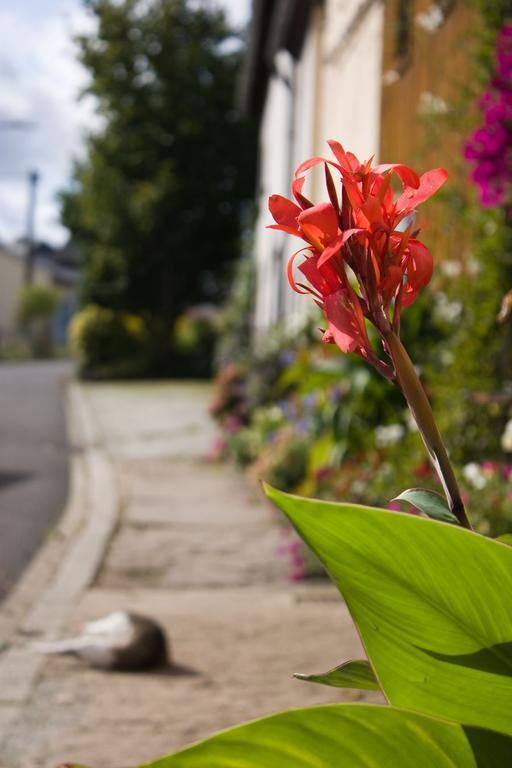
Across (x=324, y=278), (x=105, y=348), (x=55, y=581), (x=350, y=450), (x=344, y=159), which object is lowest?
(x=55, y=581)

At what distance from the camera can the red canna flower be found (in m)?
1.02

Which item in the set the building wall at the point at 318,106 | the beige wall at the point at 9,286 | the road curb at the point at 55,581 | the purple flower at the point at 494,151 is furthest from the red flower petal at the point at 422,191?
the beige wall at the point at 9,286

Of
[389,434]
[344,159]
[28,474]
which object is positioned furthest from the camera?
[28,474]

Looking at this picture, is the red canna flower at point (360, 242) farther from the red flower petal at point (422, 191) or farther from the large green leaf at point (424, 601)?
the large green leaf at point (424, 601)

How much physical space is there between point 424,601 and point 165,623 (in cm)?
395

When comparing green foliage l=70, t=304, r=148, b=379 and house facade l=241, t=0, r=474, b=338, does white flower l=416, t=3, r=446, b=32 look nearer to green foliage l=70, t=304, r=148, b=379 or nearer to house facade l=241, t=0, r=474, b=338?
house facade l=241, t=0, r=474, b=338

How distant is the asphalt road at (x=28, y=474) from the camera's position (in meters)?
6.98

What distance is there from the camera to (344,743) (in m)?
0.95

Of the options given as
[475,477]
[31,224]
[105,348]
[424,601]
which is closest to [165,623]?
[475,477]

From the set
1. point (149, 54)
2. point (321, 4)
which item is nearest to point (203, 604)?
point (321, 4)

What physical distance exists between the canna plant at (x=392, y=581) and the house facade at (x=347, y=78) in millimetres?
4841

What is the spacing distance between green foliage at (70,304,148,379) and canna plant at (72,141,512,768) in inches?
1082

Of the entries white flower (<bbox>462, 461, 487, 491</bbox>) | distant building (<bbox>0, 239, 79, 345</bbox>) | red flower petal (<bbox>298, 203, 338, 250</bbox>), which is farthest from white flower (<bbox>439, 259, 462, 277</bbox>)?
distant building (<bbox>0, 239, 79, 345</bbox>)

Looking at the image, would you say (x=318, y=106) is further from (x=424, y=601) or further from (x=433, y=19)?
(x=424, y=601)
